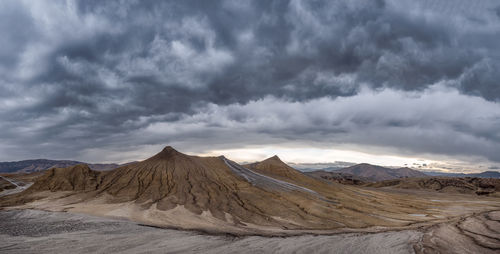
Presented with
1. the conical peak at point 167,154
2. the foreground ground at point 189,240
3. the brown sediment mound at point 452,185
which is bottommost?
the brown sediment mound at point 452,185

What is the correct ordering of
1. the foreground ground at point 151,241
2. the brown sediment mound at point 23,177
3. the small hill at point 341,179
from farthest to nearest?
1. the small hill at point 341,179
2. the brown sediment mound at point 23,177
3. the foreground ground at point 151,241

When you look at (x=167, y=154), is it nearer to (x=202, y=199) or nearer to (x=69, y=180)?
(x=69, y=180)

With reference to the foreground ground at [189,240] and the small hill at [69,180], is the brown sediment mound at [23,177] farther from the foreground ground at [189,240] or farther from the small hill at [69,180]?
the foreground ground at [189,240]

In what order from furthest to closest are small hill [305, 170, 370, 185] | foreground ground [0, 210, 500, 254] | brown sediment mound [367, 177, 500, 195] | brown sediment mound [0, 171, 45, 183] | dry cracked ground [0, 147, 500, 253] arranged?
small hill [305, 170, 370, 185]
brown sediment mound [0, 171, 45, 183]
brown sediment mound [367, 177, 500, 195]
dry cracked ground [0, 147, 500, 253]
foreground ground [0, 210, 500, 254]

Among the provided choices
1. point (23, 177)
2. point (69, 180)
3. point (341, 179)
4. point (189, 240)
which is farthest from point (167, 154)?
point (23, 177)

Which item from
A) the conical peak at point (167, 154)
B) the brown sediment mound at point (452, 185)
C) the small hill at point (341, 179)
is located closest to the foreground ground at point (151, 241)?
the conical peak at point (167, 154)

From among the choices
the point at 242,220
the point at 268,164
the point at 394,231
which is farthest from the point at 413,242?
the point at 268,164

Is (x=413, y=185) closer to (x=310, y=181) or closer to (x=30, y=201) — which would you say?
(x=310, y=181)

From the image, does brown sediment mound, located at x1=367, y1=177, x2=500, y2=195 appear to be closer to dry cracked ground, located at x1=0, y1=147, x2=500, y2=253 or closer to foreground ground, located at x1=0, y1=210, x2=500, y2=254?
dry cracked ground, located at x1=0, y1=147, x2=500, y2=253

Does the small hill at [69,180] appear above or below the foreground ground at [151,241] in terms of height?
above

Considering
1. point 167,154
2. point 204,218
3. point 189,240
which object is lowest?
point 204,218

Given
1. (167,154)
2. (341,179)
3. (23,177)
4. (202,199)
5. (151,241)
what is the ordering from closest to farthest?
(151,241)
(202,199)
(167,154)
(23,177)
(341,179)

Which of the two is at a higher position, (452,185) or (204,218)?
(204,218)

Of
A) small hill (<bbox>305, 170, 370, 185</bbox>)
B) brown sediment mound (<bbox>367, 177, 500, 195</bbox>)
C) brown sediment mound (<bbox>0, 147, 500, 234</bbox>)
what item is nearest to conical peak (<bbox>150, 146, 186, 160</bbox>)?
brown sediment mound (<bbox>0, 147, 500, 234</bbox>)
